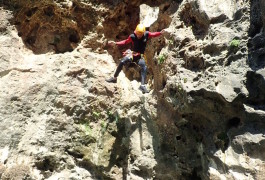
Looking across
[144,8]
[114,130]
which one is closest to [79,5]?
[144,8]

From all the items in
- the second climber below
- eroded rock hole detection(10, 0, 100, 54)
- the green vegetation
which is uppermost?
eroded rock hole detection(10, 0, 100, 54)

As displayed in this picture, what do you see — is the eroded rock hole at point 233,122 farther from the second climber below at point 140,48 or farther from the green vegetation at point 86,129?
the green vegetation at point 86,129

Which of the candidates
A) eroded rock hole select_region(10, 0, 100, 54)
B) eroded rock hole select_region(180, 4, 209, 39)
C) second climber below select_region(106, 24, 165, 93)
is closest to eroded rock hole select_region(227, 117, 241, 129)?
eroded rock hole select_region(180, 4, 209, 39)

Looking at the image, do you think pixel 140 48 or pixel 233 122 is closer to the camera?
pixel 233 122

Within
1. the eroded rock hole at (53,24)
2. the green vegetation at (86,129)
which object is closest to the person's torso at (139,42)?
the eroded rock hole at (53,24)

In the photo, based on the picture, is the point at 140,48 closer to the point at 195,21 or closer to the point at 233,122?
the point at 195,21

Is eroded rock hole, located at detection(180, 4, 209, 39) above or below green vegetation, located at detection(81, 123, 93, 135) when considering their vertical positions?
above

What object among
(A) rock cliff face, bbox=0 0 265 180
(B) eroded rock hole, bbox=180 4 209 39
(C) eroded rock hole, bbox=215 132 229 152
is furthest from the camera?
(B) eroded rock hole, bbox=180 4 209 39

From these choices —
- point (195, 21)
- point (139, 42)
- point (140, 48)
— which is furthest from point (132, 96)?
point (195, 21)

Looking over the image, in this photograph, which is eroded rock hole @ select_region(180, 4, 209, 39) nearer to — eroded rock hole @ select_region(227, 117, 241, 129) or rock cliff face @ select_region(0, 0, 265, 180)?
rock cliff face @ select_region(0, 0, 265, 180)

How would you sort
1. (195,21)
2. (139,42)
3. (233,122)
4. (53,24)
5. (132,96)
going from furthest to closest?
(53,24) < (132,96) < (139,42) < (195,21) < (233,122)

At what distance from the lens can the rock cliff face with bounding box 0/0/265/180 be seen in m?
7.32

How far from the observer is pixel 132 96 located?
938 centimetres

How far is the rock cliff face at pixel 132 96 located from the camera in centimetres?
732
